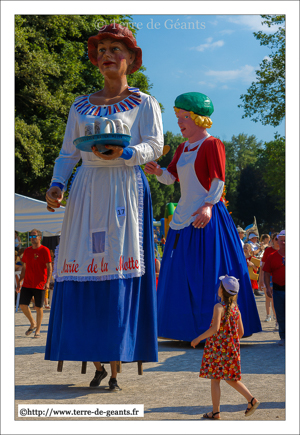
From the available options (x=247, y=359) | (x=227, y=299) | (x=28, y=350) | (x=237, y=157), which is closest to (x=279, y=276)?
(x=247, y=359)

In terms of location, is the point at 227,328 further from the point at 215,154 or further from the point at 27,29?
the point at 27,29

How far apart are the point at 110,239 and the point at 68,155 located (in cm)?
82

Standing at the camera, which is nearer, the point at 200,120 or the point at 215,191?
the point at 215,191

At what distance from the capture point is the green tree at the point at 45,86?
1498 centimetres

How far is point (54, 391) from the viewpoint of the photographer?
4.34 m

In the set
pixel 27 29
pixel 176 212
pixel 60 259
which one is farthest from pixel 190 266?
pixel 27 29

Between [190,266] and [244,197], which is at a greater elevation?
[244,197]

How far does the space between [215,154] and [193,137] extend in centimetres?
46

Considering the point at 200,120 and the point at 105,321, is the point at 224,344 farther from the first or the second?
the point at 200,120

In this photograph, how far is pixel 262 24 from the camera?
4250 mm

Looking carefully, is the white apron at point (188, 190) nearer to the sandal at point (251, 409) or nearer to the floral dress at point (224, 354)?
the floral dress at point (224, 354)

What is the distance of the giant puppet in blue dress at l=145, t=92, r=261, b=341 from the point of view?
20.4ft

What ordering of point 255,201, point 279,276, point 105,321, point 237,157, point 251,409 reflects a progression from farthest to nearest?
point 237,157 → point 255,201 → point 279,276 → point 105,321 → point 251,409
